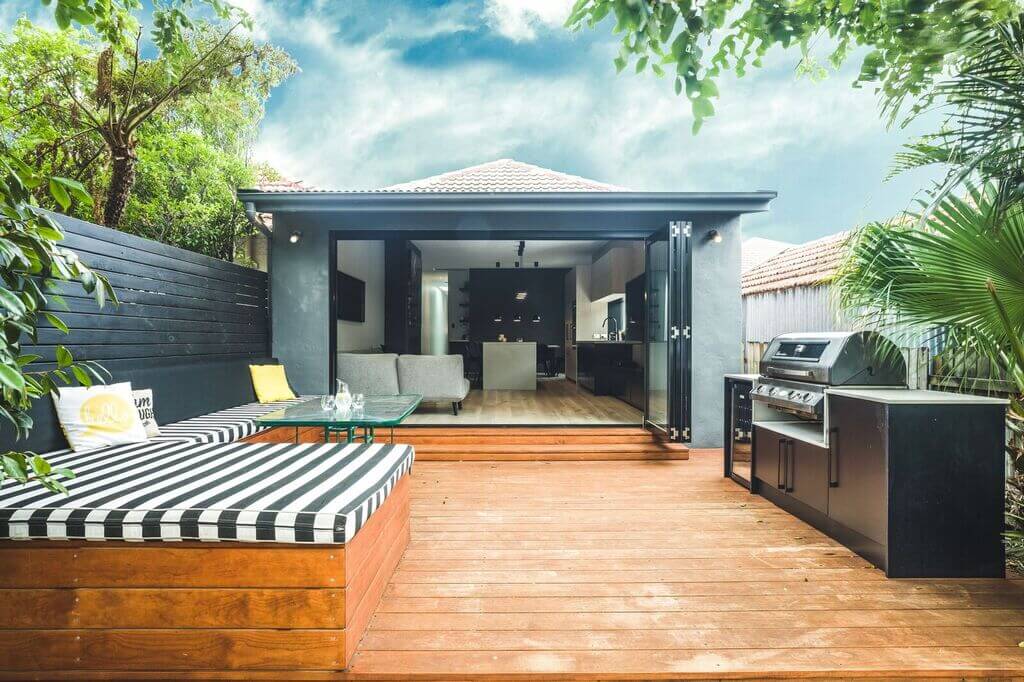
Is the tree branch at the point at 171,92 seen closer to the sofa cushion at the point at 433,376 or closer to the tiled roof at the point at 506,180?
the tiled roof at the point at 506,180

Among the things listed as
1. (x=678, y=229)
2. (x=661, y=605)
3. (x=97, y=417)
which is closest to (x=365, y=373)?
(x=97, y=417)

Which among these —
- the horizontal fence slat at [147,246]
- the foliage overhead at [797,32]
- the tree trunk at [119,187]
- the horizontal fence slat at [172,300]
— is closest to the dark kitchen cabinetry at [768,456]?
the foliage overhead at [797,32]

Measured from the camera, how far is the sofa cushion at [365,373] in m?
5.90

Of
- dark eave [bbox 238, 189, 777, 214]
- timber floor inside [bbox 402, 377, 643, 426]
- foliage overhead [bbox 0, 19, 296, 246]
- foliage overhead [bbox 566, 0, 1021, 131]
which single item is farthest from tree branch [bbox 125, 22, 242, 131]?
foliage overhead [bbox 566, 0, 1021, 131]

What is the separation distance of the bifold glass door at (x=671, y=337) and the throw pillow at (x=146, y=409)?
4.17 meters

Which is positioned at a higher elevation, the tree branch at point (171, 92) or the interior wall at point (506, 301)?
the tree branch at point (171, 92)

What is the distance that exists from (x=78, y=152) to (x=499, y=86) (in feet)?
64.8

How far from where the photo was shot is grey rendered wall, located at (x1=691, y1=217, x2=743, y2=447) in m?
5.26

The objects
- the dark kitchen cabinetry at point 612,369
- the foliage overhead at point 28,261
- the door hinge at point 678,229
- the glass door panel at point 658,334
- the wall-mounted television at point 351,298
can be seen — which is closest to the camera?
the foliage overhead at point 28,261

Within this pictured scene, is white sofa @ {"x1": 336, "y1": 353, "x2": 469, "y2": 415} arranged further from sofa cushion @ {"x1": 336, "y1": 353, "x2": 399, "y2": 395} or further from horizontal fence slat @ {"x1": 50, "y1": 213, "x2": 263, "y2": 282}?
horizontal fence slat @ {"x1": 50, "y1": 213, "x2": 263, "y2": 282}

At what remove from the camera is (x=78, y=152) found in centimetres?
667

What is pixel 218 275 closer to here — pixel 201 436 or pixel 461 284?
pixel 201 436

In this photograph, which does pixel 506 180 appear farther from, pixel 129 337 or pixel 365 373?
pixel 129 337

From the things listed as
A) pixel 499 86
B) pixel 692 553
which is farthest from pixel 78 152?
pixel 499 86
